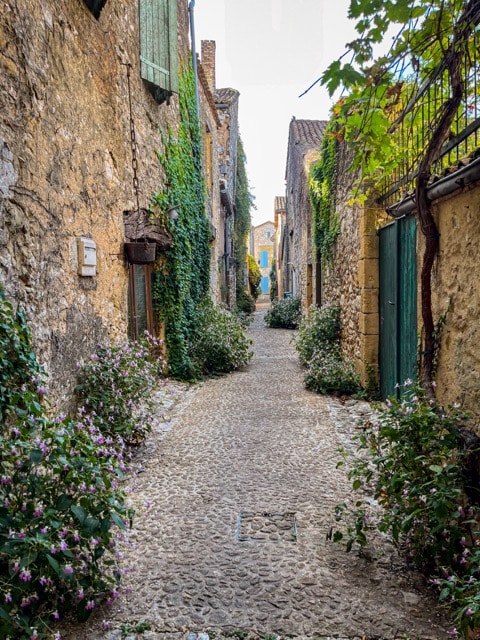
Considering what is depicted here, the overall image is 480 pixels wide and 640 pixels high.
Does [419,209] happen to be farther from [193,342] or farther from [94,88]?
[193,342]

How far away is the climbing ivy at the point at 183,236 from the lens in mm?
6832

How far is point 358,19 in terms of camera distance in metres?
2.13

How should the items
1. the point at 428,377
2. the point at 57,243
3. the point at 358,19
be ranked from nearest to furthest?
the point at 358,19
the point at 428,377
the point at 57,243

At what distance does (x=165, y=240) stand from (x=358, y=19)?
4.42 metres

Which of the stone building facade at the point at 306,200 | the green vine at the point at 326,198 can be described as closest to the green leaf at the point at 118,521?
the green vine at the point at 326,198

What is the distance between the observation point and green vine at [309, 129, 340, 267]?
7.39 meters

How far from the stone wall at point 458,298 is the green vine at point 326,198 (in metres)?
4.27

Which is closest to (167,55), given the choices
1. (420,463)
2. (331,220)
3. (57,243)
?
(331,220)

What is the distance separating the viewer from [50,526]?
6.23 ft

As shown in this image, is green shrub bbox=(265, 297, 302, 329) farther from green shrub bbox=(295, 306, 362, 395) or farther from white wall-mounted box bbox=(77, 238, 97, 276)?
white wall-mounted box bbox=(77, 238, 97, 276)

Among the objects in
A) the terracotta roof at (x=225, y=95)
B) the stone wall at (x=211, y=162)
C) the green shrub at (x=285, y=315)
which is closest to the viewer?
the stone wall at (x=211, y=162)

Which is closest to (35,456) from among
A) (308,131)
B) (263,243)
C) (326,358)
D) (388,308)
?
(388,308)

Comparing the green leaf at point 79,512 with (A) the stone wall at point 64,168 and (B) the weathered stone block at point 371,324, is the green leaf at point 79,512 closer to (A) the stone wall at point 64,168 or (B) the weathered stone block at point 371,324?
(A) the stone wall at point 64,168

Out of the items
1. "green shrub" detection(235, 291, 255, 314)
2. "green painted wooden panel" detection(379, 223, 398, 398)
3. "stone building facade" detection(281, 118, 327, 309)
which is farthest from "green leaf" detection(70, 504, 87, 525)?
"green shrub" detection(235, 291, 255, 314)
